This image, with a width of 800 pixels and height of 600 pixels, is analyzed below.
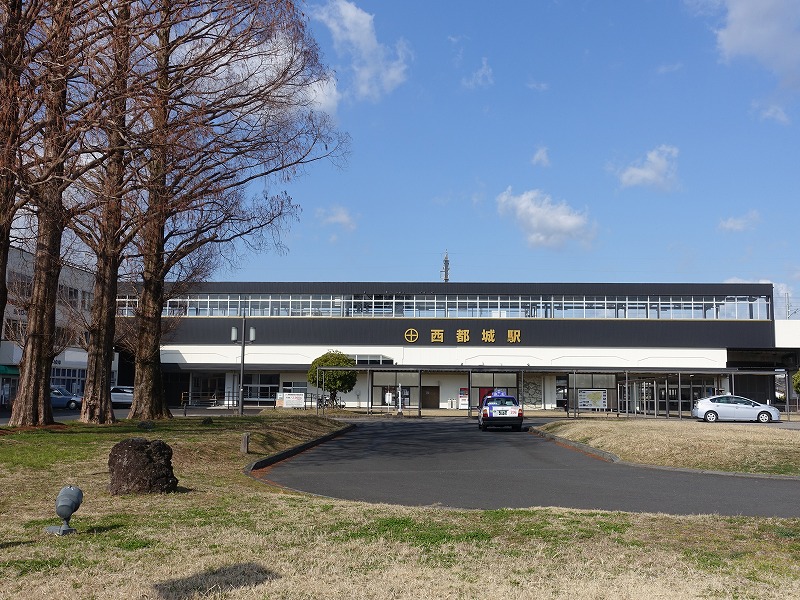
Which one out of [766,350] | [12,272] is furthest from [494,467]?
[766,350]

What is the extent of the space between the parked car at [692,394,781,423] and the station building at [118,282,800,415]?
20.1m

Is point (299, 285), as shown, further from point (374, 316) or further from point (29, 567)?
point (29, 567)

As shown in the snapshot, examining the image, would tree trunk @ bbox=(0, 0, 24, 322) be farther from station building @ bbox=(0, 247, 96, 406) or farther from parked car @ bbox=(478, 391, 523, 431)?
parked car @ bbox=(478, 391, 523, 431)

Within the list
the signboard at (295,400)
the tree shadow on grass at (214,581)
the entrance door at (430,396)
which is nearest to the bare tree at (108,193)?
the tree shadow on grass at (214,581)

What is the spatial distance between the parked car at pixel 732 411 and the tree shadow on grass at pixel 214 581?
35552 millimetres

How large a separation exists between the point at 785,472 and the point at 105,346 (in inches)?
694

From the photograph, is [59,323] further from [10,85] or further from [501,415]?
[10,85]

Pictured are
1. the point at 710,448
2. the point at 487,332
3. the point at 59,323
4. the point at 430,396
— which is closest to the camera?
the point at 710,448

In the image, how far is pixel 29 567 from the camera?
21.9 feet

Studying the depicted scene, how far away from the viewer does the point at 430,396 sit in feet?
208

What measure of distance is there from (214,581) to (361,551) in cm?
165

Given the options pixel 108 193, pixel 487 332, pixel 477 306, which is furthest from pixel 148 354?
pixel 477 306

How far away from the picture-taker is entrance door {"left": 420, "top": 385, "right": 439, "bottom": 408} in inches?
2493

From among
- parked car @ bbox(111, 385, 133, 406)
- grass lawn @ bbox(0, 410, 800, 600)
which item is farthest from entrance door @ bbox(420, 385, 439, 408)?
grass lawn @ bbox(0, 410, 800, 600)
